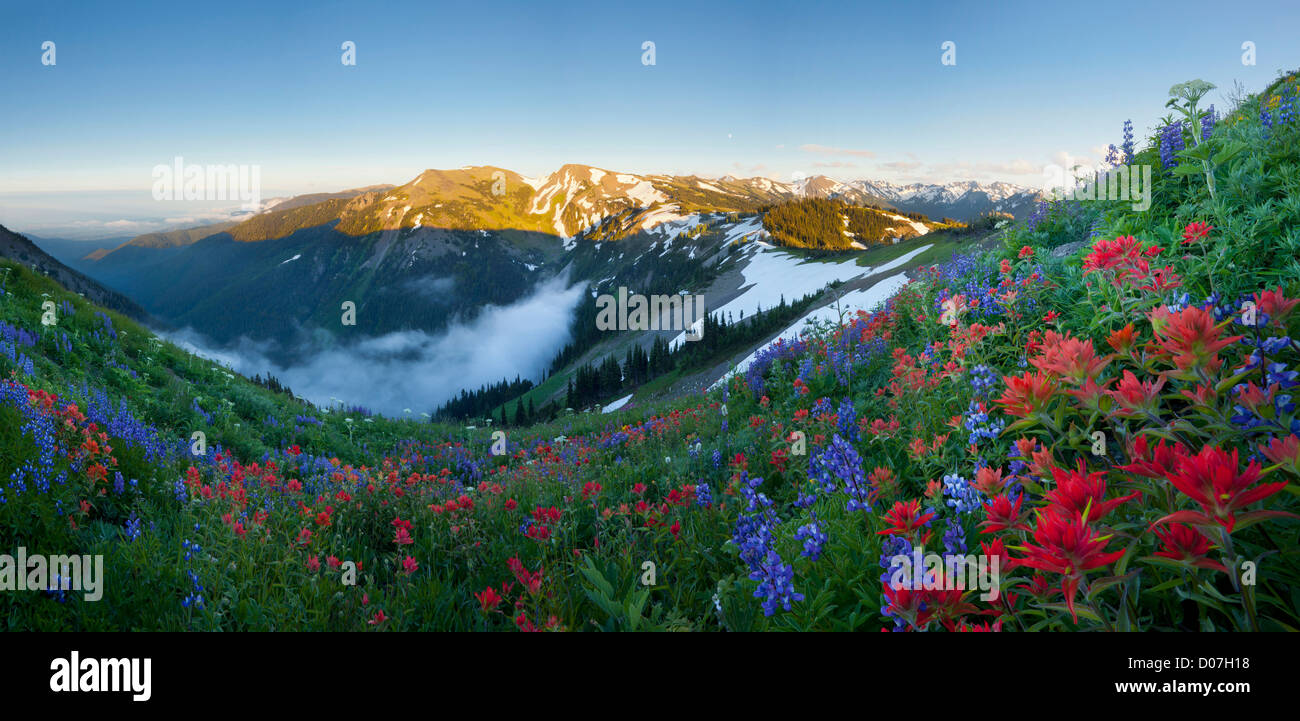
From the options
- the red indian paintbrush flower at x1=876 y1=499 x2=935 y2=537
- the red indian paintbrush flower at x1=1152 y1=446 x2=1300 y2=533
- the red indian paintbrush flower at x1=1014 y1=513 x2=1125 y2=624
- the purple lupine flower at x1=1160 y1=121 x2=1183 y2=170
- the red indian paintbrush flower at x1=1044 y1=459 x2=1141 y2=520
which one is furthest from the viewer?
the purple lupine flower at x1=1160 y1=121 x2=1183 y2=170

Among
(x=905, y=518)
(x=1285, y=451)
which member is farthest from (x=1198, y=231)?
(x=905, y=518)

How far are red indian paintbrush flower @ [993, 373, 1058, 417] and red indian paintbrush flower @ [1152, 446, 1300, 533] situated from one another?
0.86 meters

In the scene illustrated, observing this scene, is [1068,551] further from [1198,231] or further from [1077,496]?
[1198,231]

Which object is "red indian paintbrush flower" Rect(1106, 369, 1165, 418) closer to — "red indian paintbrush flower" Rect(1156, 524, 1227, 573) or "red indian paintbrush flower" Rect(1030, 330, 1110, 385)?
"red indian paintbrush flower" Rect(1030, 330, 1110, 385)

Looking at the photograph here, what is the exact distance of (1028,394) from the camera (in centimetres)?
239

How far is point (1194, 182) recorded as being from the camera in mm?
4891

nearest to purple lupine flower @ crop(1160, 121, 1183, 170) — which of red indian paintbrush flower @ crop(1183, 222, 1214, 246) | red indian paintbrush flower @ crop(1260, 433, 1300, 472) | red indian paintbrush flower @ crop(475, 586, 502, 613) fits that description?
red indian paintbrush flower @ crop(1183, 222, 1214, 246)

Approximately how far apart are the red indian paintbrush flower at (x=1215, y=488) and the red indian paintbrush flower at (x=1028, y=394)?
861mm

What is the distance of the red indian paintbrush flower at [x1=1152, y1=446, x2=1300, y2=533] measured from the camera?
1.39m

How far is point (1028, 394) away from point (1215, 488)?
1.00 meters
